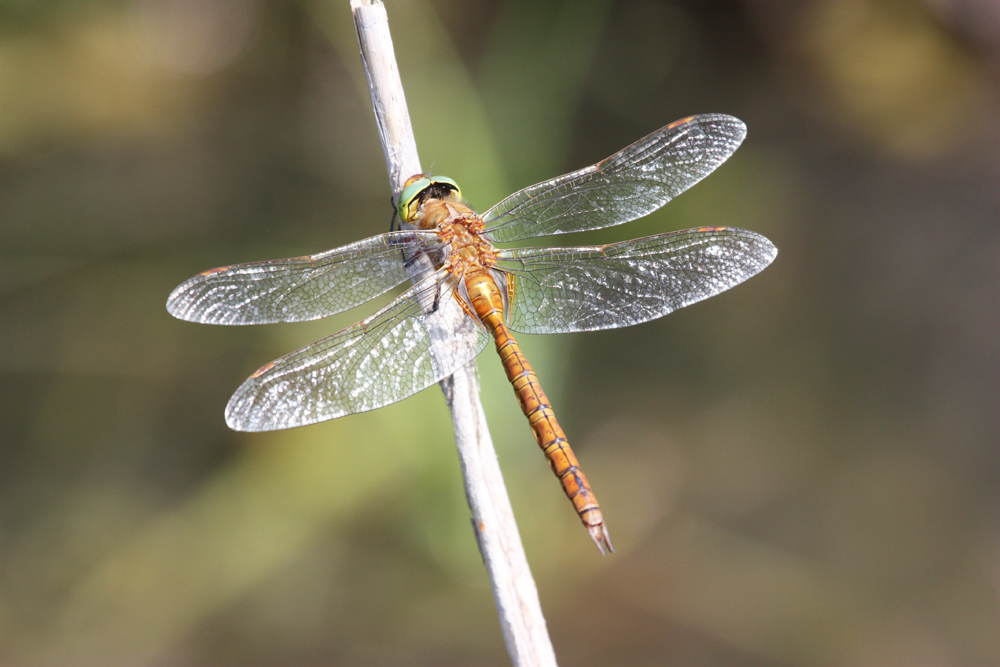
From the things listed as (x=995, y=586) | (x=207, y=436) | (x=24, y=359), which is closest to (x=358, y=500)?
(x=207, y=436)

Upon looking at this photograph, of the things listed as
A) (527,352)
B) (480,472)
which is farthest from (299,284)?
(527,352)

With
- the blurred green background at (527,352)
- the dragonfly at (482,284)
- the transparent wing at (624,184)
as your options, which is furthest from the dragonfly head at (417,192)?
the blurred green background at (527,352)

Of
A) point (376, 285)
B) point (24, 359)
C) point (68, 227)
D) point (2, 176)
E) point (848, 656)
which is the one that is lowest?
point (848, 656)

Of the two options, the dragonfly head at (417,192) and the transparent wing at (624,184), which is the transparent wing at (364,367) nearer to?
the dragonfly head at (417,192)

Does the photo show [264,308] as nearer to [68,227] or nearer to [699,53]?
[68,227]

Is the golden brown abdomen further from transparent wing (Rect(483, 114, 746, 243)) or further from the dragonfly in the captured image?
transparent wing (Rect(483, 114, 746, 243))

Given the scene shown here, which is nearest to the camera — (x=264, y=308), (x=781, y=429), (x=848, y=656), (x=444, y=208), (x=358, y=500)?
(x=264, y=308)

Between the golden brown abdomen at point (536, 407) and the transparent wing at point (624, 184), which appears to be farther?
the transparent wing at point (624, 184)
